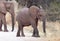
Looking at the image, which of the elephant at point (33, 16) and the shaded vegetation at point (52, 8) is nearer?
the elephant at point (33, 16)

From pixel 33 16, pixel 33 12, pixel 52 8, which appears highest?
pixel 52 8

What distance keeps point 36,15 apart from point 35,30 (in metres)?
0.49

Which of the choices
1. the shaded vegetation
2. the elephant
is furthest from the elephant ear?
the shaded vegetation

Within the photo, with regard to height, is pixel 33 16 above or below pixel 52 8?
below

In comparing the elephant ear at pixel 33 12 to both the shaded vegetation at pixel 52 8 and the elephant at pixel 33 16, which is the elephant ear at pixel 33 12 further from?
the shaded vegetation at pixel 52 8

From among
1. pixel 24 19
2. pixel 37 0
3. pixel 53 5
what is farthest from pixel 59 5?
pixel 24 19

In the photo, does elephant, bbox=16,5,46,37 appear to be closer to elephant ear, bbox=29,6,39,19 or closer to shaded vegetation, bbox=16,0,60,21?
elephant ear, bbox=29,6,39,19

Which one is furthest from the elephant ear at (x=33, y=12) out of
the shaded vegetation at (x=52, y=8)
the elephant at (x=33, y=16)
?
the shaded vegetation at (x=52, y=8)

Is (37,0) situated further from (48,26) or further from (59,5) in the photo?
(48,26)

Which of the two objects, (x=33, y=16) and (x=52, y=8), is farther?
(x=52, y=8)

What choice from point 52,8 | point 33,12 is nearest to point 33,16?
point 33,12

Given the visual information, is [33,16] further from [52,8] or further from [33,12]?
[52,8]

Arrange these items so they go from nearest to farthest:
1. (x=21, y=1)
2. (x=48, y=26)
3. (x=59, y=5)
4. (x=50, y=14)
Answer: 1. (x=48, y=26)
2. (x=59, y=5)
3. (x=50, y=14)
4. (x=21, y=1)

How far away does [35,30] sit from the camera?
1055cm
